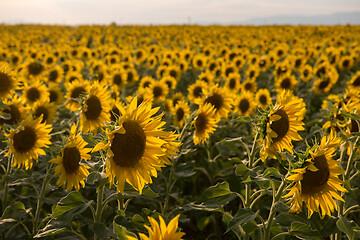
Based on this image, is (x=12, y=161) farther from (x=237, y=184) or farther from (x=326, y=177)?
(x=326, y=177)

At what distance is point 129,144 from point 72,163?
0.84 m

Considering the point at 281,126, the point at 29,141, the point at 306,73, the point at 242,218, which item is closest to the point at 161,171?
the point at 242,218

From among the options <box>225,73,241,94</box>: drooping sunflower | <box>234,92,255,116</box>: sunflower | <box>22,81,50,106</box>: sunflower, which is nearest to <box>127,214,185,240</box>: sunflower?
<box>234,92,255,116</box>: sunflower

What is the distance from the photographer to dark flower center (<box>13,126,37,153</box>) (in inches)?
114

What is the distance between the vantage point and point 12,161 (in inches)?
120

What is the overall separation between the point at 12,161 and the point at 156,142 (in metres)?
1.65

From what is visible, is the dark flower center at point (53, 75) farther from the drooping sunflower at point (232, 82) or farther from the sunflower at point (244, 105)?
the sunflower at point (244, 105)

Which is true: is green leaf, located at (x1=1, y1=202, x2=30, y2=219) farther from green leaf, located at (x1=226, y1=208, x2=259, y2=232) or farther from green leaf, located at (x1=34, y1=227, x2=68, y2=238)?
green leaf, located at (x1=226, y1=208, x2=259, y2=232)

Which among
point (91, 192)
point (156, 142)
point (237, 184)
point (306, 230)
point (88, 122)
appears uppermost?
point (156, 142)

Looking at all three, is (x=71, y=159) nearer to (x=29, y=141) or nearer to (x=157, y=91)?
(x=29, y=141)

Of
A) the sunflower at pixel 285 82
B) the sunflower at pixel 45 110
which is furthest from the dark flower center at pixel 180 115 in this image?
the sunflower at pixel 285 82

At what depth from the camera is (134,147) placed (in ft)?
6.70

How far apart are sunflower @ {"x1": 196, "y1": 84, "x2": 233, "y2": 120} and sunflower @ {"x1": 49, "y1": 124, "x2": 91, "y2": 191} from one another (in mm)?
2056

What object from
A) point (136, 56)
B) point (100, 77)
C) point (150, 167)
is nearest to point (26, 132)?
point (150, 167)
